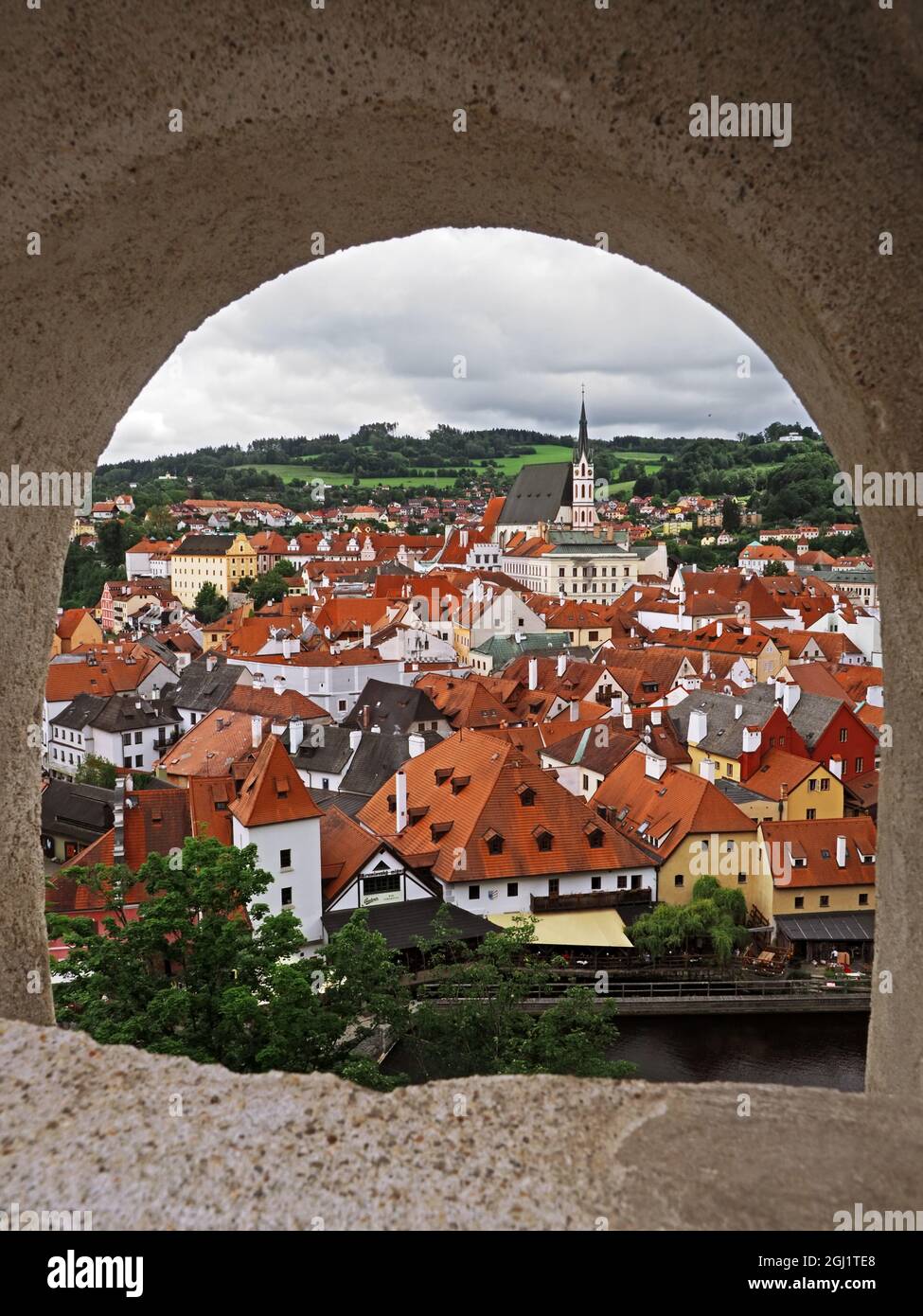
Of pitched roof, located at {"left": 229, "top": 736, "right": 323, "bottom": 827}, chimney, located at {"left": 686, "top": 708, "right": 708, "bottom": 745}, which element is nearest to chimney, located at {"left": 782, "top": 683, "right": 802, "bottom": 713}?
chimney, located at {"left": 686, "top": 708, "right": 708, "bottom": 745}

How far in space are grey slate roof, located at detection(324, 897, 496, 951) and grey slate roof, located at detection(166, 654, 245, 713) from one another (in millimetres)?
24311

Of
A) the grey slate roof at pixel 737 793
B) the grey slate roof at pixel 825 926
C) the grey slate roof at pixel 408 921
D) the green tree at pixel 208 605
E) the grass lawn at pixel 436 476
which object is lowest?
the grey slate roof at pixel 825 926

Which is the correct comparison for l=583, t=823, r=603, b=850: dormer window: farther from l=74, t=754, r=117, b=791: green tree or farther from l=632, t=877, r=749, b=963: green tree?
l=74, t=754, r=117, b=791: green tree

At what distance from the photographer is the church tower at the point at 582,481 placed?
3944 inches

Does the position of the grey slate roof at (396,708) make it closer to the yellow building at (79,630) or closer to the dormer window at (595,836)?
the dormer window at (595,836)

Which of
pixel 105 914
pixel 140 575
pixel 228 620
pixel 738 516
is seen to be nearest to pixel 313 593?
pixel 228 620

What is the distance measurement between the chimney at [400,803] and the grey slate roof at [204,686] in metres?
20.9

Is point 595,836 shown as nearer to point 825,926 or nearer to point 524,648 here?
point 825,926

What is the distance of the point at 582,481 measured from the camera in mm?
100625

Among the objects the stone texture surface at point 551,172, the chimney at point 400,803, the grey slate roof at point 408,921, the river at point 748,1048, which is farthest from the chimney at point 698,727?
the stone texture surface at point 551,172

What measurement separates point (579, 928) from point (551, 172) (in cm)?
2280

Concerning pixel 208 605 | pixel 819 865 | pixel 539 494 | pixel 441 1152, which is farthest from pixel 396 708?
pixel 539 494

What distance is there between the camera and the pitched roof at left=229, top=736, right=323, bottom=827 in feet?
66.6

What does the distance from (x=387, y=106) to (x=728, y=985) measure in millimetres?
24410
